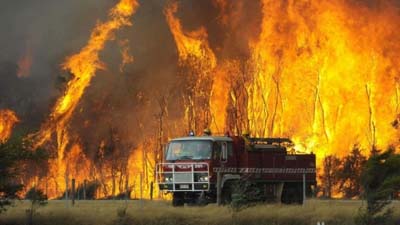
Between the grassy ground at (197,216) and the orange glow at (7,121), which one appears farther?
the orange glow at (7,121)

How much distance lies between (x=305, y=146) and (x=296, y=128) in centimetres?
413

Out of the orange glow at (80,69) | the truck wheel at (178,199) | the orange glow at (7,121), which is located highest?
the orange glow at (80,69)

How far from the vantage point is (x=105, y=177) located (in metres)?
72.6

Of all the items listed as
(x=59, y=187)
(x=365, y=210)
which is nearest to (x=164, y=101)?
(x=59, y=187)

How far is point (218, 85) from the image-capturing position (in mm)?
73438

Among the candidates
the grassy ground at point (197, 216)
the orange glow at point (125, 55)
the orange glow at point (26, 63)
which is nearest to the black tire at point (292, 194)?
the grassy ground at point (197, 216)

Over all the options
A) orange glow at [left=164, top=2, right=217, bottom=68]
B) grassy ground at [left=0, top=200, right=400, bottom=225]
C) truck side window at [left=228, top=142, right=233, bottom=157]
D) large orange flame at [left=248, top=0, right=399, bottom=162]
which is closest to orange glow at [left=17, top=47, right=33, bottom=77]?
orange glow at [left=164, top=2, right=217, bottom=68]

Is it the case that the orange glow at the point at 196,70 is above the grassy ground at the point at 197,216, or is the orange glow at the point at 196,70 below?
above

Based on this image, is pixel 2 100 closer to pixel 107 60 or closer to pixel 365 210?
pixel 107 60

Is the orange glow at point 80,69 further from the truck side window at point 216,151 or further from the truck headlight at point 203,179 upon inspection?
the truck headlight at point 203,179

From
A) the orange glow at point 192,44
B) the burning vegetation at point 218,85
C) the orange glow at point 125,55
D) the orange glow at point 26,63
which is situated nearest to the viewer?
the burning vegetation at point 218,85

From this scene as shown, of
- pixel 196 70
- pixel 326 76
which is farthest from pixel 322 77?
pixel 196 70

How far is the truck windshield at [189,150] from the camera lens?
43156 millimetres

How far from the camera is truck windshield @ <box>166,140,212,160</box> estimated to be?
142 ft
